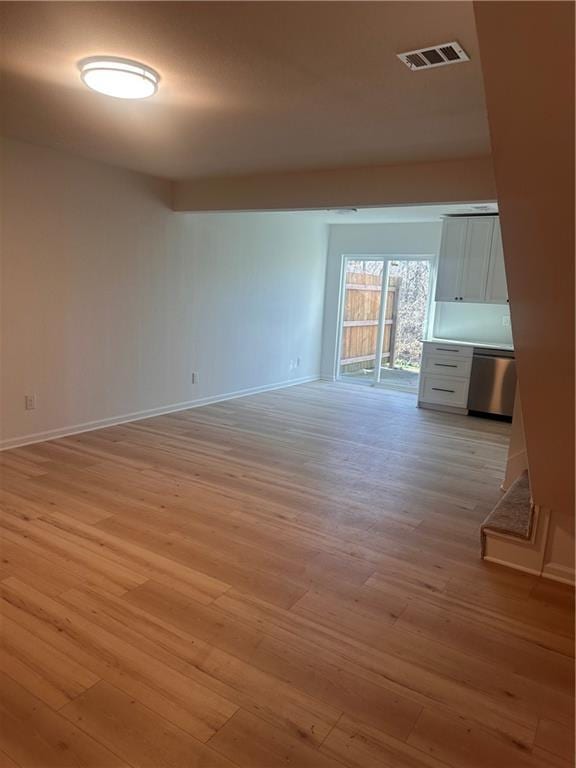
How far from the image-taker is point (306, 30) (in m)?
2.06

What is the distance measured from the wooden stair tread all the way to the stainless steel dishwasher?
10.2 feet

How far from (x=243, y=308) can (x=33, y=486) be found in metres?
3.67

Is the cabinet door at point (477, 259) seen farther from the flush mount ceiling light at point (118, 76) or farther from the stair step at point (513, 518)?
the flush mount ceiling light at point (118, 76)

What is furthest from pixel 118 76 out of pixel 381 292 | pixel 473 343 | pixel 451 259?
pixel 381 292

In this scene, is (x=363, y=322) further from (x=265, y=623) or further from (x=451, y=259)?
(x=265, y=623)

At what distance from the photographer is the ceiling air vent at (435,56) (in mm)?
2143

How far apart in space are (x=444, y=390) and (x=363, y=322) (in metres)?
2.05

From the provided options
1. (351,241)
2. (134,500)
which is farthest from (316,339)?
(134,500)

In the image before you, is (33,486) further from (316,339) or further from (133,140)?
(316,339)

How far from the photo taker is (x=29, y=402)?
171 inches

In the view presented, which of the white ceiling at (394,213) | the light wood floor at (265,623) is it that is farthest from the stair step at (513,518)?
the white ceiling at (394,213)

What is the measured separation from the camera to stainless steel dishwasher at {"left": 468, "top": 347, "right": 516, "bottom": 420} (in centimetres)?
604

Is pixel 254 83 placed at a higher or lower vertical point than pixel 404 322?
higher

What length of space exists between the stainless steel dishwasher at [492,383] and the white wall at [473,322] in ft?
1.85
